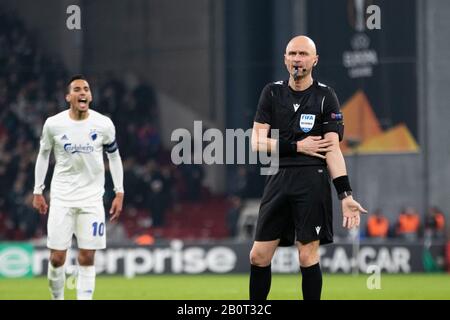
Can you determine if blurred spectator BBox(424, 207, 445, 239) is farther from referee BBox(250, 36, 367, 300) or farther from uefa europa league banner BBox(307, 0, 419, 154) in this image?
referee BBox(250, 36, 367, 300)

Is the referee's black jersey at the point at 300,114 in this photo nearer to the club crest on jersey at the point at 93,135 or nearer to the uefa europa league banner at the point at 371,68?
the club crest on jersey at the point at 93,135

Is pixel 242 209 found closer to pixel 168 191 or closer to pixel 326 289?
pixel 168 191

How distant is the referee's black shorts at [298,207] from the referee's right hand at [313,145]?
5.5 inches

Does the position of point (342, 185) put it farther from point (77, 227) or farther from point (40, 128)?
point (40, 128)

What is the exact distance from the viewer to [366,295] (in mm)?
15773

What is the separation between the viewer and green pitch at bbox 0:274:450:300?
15.4m

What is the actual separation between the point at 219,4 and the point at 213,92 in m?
2.58

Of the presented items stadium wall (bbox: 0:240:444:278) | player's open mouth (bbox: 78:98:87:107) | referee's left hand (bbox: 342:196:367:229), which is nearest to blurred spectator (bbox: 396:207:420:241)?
stadium wall (bbox: 0:240:444:278)

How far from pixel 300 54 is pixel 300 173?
91 centimetres

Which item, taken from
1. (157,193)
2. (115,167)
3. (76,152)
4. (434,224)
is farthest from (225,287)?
(157,193)

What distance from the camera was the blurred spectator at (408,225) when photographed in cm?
2645

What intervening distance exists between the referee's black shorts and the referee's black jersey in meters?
0.09

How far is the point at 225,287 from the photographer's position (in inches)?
710
